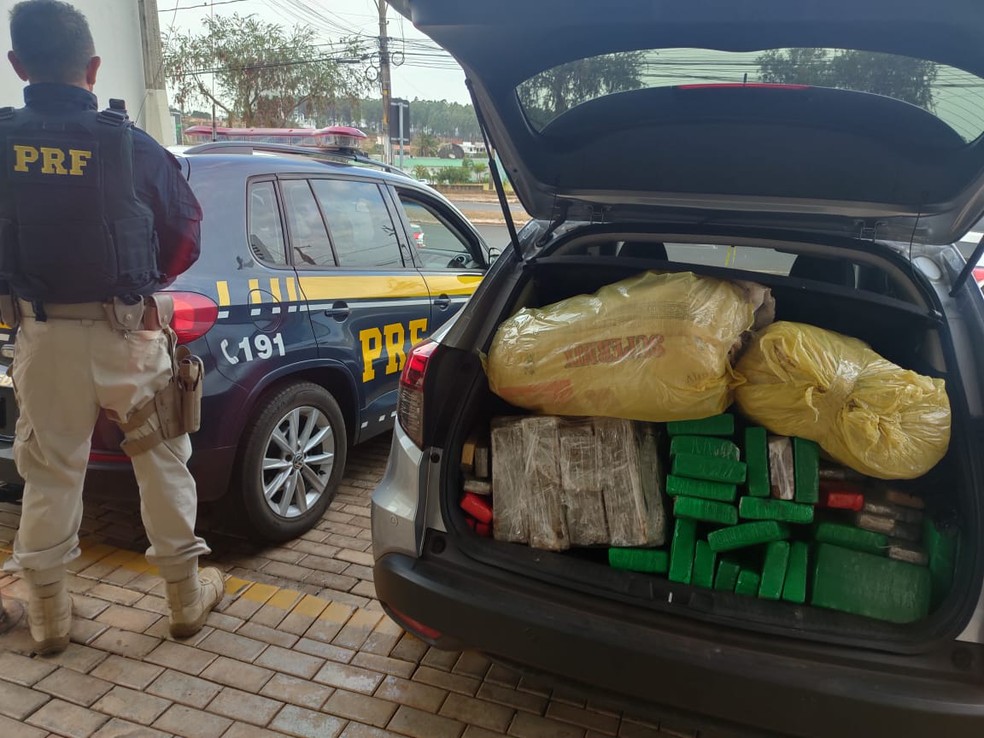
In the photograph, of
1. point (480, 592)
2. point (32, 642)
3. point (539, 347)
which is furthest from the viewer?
point (32, 642)

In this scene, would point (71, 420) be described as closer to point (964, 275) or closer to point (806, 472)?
point (806, 472)

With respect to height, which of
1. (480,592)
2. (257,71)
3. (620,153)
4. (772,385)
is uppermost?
(257,71)

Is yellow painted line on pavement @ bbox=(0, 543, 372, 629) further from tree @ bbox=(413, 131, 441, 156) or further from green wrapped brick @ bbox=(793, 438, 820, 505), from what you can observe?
tree @ bbox=(413, 131, 441, 156)

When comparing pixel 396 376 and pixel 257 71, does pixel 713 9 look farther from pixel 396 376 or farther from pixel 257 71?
pixel 257 71

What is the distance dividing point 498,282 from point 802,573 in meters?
1.34

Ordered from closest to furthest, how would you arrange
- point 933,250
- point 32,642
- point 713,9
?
point 713,9 → point 933,250 → point 32,642

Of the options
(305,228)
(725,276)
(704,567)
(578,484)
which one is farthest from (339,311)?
(704,567)

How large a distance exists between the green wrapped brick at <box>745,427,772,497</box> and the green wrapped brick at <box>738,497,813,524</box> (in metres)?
0.03

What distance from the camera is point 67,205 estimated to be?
225 centimetres

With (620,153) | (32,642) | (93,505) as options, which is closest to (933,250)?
(620,153)

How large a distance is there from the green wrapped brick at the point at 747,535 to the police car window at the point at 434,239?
8.87 feet

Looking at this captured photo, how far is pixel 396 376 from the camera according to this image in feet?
13.2

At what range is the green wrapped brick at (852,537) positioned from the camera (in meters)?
2.01

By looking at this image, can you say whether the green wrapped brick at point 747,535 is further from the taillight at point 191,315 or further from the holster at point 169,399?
the taillight at point 191,315
